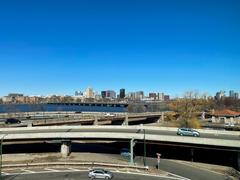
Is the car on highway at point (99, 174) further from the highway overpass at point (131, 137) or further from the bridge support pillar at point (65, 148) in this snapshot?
the bridge support pillar at point (65, 148)

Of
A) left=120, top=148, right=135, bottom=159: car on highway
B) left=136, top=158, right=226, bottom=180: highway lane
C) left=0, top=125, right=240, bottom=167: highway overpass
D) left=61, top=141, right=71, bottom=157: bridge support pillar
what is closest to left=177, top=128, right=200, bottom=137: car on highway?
left=0, top=125, right=240, bottom=167: highway overpass

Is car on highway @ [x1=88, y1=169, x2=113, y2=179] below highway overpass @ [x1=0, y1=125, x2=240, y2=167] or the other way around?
below

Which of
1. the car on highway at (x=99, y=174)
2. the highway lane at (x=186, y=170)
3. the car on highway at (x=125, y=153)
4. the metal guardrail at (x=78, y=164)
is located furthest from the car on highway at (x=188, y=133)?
the car on highway at (x=99, y=174)

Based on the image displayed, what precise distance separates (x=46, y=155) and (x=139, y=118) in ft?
264

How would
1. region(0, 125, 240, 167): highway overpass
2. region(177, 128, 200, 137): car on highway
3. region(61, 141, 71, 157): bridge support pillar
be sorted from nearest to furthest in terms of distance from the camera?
region(0, 125, 240, 167): highway overpass
region(177, 128, 200, 137): car on highway
region(61, 141, 71, 157): bridge support pillar

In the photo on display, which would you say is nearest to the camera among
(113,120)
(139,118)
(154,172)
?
(154,172)

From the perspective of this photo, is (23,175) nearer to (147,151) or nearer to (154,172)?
(154,172)

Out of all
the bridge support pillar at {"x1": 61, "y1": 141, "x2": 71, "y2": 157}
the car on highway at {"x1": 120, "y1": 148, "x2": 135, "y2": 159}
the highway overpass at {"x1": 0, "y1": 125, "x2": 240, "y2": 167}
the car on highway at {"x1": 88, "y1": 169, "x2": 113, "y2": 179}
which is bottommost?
the car on highway at {"x1": 88, "y1": 169, "x2": 113, "y2": 179}

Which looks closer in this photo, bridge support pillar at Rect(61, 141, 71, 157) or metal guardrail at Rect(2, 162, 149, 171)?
metal guardrail at Rect(2, 162, 149, 171)

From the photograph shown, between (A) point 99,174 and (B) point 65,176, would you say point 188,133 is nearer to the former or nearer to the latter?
(A) point 99,174

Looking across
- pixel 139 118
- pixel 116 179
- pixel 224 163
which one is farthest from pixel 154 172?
pixel 139 118

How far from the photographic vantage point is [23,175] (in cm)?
4281

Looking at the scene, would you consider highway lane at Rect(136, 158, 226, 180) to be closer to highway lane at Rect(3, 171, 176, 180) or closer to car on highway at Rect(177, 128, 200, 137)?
highway lane at Rect(3, 171, 176, 180)

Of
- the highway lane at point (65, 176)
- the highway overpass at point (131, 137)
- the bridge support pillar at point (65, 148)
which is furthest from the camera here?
the bridge support pillar at point (65, 148)
